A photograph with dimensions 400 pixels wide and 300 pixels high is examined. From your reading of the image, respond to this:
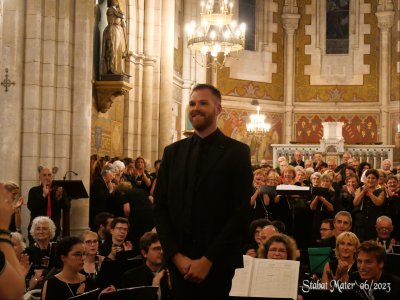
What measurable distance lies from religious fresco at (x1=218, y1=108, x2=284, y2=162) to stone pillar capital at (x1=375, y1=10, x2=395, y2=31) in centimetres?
460

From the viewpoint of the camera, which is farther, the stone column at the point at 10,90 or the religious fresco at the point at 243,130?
the religious fresco at the point at 243,130

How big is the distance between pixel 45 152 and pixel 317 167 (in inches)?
225

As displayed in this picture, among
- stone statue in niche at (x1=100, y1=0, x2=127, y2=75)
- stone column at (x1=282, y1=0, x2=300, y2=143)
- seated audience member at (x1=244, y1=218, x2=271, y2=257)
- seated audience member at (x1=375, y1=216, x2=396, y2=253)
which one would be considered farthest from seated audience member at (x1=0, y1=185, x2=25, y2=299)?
stone column at (x1=282, y1=0, x2=300, y2=143)

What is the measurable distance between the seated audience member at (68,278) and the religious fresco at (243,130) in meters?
15.8

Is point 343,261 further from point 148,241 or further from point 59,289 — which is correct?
point 59,289

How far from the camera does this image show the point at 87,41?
1092 cm

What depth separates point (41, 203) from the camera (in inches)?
357

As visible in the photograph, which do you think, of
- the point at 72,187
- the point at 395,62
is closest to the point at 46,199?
the point at 72,187

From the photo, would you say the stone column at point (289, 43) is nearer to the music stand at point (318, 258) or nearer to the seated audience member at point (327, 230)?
the seated audience member at point (327, 230)

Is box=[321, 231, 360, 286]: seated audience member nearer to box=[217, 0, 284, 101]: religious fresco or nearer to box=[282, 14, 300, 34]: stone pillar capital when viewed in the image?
box=[217, 0, 284, 101]: religious fresco

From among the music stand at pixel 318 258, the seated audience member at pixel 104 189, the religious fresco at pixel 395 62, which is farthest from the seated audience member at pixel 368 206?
the religious fresco at pixel 395 62

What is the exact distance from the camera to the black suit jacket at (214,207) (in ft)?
11.3

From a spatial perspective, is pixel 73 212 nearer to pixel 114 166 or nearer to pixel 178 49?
pixel 114 166

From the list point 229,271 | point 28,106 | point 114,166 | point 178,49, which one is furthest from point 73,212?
point 178,49
